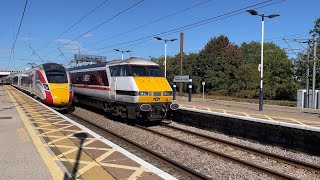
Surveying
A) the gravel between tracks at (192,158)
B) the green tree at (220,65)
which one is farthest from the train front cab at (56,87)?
the green tree at (220,65)

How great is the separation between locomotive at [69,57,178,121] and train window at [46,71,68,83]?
8.41ft

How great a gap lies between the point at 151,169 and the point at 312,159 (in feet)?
20.6

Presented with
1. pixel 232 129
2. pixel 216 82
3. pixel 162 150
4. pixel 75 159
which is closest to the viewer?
pixel 75 159

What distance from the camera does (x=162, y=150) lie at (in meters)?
11.4

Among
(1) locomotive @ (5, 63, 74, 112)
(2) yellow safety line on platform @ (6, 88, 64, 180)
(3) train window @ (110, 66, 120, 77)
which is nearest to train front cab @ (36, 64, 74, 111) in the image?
(1) locomotive @ (5, 63, 74, 112)

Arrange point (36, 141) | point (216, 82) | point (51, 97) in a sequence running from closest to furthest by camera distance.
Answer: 1. point (36, 141)
2. point (51, 97)
3. point (216, 82)

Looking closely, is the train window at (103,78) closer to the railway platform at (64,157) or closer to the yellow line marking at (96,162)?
the railway platform at (64,157)

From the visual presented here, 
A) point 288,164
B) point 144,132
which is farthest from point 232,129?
point 288,164

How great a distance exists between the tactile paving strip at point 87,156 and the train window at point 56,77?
900cm

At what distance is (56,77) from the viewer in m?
20.3

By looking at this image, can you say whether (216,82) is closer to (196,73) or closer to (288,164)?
(196,73)

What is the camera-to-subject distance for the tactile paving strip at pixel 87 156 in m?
6.29

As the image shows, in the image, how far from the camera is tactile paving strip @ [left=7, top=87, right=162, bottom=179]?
20.6 feet

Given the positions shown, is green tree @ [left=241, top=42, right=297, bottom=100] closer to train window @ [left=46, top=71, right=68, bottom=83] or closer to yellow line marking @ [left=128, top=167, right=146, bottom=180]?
train window @ [left=46, top=71, right=68, bottom=83]
